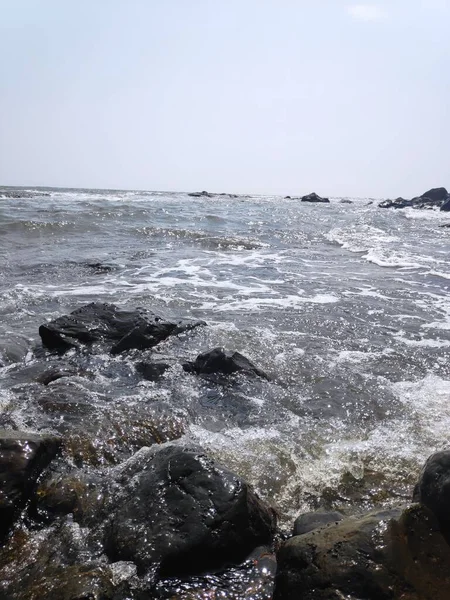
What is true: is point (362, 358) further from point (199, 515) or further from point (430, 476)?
point (199, 515)

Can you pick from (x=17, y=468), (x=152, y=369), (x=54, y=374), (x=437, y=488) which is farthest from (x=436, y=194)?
(x=17, y=468)

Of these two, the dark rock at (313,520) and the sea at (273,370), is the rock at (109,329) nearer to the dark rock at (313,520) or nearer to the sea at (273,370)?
the sea at (273,370)

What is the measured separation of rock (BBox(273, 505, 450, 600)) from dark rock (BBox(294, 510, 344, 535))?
0.47 m

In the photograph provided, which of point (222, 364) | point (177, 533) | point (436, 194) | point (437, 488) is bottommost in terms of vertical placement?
point (177, 533)

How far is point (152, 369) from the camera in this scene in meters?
5.79

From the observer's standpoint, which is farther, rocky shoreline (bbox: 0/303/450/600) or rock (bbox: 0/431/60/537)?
rock (bbox: 0/431/60/537)

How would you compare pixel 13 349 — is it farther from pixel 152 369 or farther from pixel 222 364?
pixel 222 364

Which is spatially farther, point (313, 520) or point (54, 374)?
point (54, 374)

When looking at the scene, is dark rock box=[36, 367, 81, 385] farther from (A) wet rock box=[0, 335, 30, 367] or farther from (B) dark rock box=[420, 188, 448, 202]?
(B) dark rock box=[420, 188, 448, 202]

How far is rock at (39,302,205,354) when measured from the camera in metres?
6.55

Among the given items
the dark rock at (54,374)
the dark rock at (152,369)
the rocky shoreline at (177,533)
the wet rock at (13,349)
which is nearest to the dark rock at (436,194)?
the dark rock at (152,369)

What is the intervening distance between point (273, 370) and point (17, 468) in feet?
11.8

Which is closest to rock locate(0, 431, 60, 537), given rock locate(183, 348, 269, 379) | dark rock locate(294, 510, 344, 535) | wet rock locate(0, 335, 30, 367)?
dark rock locate(294, 510, 344, 535)

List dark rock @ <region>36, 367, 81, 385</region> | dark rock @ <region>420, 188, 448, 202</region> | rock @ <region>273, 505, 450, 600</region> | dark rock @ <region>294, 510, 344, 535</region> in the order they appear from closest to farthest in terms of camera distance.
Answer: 1. rock @ <region>273, 505, 450, 600</region>
2. dark rock @ <region>294, 510, 344, 535</region>
3. dark rock @ <region>36, 367, 81, 385</region>
4. dark rock @ <region>420, 188, 448, 202</region>
